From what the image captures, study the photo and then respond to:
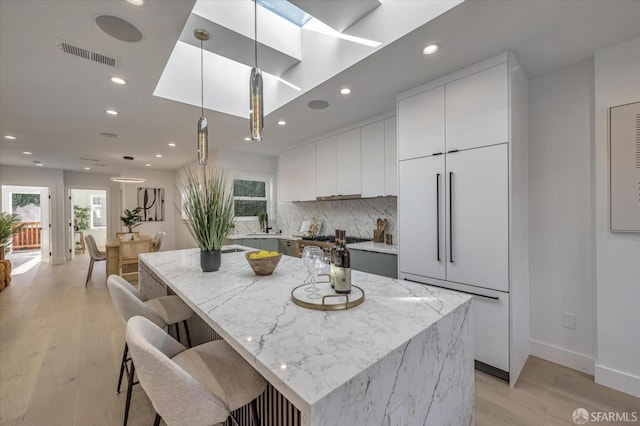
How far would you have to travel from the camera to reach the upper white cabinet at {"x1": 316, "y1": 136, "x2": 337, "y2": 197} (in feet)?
13.1

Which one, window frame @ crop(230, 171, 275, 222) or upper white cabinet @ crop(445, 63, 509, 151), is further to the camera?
window frame @ crop(230, 171, 275, 222)

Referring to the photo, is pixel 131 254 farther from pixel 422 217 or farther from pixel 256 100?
pixel 422 217

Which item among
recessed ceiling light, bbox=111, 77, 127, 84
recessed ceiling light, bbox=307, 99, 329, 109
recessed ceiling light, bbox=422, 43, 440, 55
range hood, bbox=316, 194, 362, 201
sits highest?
recessed ceiling light, bbox=111, 77, 127, 84

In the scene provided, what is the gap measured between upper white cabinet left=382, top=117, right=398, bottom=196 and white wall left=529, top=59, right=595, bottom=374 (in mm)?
1273

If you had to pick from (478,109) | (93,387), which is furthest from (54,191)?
(478,109)

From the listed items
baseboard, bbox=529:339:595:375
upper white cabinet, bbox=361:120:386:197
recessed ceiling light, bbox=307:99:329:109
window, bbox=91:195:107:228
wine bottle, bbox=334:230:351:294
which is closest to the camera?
wine bottle, bbox=334:230:351:294

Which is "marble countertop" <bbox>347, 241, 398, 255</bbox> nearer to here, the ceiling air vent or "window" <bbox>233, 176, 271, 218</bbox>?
"window" <bbox>233, 176, 271, 218</bbox>

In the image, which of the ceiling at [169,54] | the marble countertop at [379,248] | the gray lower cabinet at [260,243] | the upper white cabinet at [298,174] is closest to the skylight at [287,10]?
the ceiling at [169,54]

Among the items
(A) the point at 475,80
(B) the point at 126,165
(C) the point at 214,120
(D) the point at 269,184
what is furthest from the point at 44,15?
(B) the point at 126,165

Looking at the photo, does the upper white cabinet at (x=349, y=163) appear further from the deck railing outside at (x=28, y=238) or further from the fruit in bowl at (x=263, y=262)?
the deck railing outside at (x=28, y=238)

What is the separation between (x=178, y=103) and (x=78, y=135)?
7.96 feet

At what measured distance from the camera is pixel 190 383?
0.85m

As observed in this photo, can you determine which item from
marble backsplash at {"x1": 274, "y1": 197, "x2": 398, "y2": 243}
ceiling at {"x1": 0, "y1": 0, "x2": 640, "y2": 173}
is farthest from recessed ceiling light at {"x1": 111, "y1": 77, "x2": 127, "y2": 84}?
marble backsplash at {"x1": 274, "y1": 197, "x2": 398, "y2": 243}

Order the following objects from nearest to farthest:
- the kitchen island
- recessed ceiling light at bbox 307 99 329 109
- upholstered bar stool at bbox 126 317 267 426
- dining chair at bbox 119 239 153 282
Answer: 1. the kitchen island
2. upholstered bar stool at bbox 126 317 267 426
3. recessed ceiling light at bbox 307 99 329 109
4. dining chair at bbox 119 239 153 282
